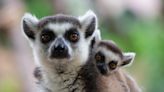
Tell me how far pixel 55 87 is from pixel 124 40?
329 inches

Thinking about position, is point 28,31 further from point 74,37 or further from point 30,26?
point 74,37

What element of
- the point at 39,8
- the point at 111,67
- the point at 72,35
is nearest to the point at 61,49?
the point at 72,35

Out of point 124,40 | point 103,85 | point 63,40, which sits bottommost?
point 103,85

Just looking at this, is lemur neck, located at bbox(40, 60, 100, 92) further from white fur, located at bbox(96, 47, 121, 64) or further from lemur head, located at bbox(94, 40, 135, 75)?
white fur, located at bbox(96, 47, 121, 64)

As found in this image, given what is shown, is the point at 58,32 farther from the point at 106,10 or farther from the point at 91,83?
the point at 106,10

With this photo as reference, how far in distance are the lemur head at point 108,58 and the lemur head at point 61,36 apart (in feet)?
0.44

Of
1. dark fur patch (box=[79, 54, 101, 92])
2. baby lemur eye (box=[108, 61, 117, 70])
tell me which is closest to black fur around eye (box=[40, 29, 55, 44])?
dark fur patch (box=[79, 54, 101, 92])

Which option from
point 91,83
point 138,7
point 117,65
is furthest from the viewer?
point 138,7

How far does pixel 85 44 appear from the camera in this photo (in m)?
6.24

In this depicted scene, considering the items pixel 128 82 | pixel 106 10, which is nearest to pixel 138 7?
pixel 106 10

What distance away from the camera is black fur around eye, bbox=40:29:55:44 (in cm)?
612

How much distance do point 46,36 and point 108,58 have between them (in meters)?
0.64

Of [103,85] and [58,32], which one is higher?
[58,32]

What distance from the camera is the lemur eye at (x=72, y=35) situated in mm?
6172
